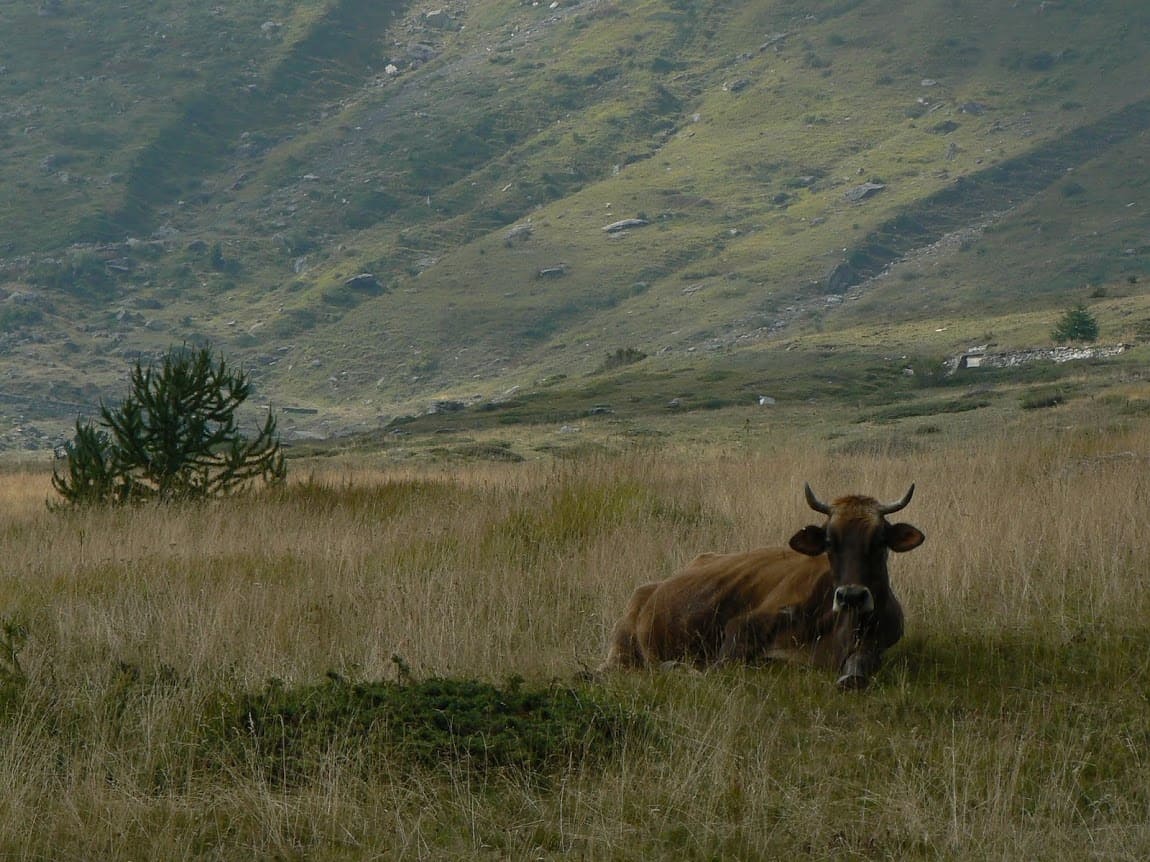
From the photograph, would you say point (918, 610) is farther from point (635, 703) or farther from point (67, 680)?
point (67, 680)

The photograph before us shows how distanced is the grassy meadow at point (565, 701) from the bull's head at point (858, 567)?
17 centimetres

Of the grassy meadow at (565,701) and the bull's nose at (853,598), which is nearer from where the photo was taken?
the grassy meadow at (565,701)

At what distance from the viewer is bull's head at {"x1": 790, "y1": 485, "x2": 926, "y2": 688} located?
25.4 feet

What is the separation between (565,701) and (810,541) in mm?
1684

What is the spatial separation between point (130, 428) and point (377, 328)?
447ft

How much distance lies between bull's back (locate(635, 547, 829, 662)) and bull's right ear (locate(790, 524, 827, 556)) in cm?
35

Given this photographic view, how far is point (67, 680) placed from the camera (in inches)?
315

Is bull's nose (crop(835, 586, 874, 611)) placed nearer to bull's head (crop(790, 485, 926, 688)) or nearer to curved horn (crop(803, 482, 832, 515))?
bull's head (crop(790, 485, 926, 688))

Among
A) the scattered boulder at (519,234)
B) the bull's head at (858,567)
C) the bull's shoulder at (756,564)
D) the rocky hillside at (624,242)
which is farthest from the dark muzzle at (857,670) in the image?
the scattered boulder at (519,234)

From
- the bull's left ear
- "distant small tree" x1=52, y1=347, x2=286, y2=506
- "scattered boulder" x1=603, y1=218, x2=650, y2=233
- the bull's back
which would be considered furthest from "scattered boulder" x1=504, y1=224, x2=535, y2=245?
the bull's left ear

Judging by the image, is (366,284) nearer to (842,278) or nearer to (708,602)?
(842,278)

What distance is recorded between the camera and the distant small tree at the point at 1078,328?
173ft

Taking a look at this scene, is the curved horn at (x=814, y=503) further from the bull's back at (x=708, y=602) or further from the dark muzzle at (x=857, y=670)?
the dark muzzle at (x=857, y=670)

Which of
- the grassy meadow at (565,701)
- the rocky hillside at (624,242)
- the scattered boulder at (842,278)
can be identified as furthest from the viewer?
the scattered boulder at (842,278)
